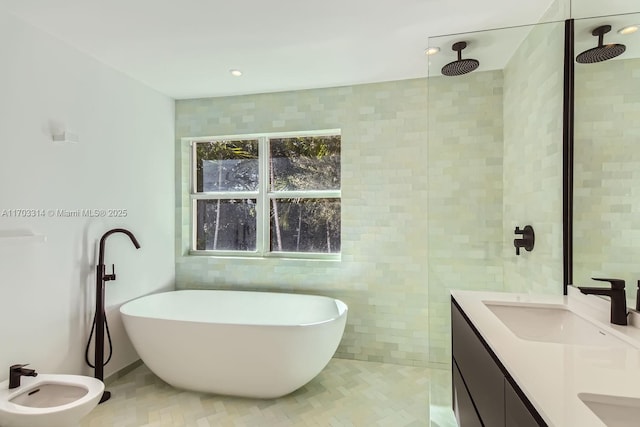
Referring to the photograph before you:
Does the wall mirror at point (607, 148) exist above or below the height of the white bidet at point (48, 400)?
above

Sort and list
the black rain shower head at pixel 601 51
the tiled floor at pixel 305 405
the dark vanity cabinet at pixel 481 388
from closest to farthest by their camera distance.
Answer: the dark vanity cabinet at pixel 481 388 < the black rain shower head at pixel 601 51 < the tiled floor at pixel 305 405

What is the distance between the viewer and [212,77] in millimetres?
2816

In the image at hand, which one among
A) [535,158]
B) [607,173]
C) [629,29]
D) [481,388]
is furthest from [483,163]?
[481,388]

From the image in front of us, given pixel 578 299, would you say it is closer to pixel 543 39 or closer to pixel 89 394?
pixel 543 39

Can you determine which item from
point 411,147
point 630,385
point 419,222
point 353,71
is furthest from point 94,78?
point 630,385

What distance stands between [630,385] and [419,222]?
203 centimetres

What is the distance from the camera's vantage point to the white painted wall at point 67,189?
196cm

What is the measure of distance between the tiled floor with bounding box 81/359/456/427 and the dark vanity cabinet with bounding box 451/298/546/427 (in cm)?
42

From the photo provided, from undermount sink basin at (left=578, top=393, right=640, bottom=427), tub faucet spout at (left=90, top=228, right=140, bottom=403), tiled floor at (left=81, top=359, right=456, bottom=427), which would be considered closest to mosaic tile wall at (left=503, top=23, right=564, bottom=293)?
tiled floor at (left=81, top=359, right=456, bottom=427)

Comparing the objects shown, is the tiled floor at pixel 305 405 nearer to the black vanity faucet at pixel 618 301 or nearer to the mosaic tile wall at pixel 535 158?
the mosaic tile wall at pixel 535 158

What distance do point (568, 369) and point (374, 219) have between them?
205 cm

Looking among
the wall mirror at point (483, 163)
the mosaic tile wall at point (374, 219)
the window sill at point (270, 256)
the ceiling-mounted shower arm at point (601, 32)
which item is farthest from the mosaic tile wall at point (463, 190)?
the window sill at point (270, 256)

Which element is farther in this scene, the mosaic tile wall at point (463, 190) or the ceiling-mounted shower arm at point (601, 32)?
the mosaic tile wall at point (463, 190)

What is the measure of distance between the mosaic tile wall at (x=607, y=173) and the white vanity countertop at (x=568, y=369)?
24 cm
